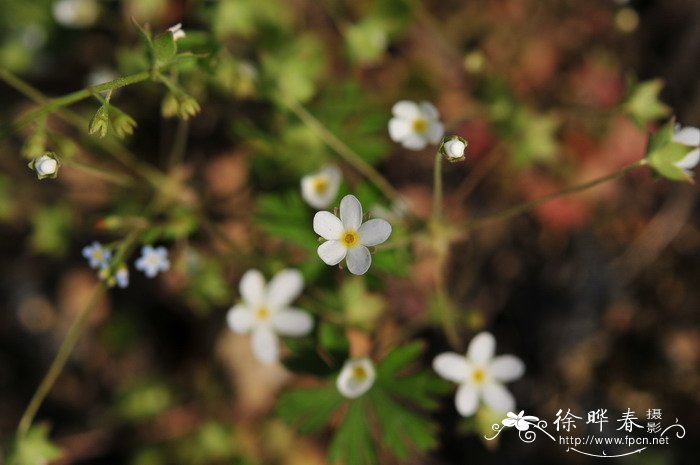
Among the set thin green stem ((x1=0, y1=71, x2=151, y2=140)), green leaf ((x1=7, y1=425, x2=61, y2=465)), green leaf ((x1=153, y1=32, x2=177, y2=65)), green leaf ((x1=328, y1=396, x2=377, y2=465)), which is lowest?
green leaf ((x1=7, y1=425, x2=61, y2=465))

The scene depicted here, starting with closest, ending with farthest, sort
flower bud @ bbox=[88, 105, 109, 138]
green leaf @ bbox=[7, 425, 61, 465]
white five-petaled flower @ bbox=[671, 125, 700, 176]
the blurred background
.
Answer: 1. flower bud @ bbox=[88, 105, 109, 138]
2. white five-petaled flower @ bbox=[671, 125, 700, 176]
3. green leaf @ bbox=[7, 425, 61, 465]
4. the blurred background

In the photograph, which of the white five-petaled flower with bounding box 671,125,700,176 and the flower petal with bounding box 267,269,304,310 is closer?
the white five-petaled flower with bounding box 671,125,700,176

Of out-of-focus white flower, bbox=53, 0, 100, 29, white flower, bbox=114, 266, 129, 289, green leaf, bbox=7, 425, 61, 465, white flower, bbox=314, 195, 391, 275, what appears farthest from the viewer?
out-of-focus white flower, bbox=53, 0, 100, 29

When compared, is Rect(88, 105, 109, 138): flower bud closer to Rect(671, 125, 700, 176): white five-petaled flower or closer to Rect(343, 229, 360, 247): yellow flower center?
Rect(343, 229, 360, 247): yellow flower center

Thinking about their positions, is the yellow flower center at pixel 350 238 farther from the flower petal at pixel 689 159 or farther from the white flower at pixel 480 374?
the flower petal at pixel 689 159

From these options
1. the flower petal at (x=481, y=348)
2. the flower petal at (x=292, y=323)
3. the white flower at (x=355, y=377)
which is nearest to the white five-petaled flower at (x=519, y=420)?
the flower petal at (x=481, y=348)

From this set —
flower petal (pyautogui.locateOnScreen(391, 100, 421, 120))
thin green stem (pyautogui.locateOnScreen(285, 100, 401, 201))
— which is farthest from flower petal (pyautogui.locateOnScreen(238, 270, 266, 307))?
flower petal (pyautogui.locateOnScreen(391, 100, 421, 120))
